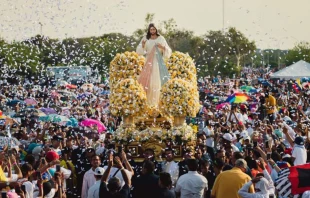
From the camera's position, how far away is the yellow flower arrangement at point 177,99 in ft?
74.5

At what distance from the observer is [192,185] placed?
15039 mm

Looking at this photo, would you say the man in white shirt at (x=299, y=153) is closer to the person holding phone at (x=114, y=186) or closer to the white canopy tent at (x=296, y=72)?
the person holding phone at (x=114, y=186)

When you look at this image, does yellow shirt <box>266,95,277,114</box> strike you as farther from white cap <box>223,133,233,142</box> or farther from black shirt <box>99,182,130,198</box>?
black shirt <box>99,182,130,198</box>

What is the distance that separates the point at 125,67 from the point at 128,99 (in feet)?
5.73

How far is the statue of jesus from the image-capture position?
23781 mm

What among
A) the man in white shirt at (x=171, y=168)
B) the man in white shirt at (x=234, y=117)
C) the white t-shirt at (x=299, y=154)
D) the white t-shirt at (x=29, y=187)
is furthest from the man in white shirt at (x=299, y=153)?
the man in white shirt at (x=234, y=117)

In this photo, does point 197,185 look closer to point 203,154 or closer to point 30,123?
point 203,154

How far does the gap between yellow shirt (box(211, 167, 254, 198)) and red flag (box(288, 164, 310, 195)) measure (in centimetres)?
99

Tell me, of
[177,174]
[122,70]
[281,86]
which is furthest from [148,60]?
[281,86]

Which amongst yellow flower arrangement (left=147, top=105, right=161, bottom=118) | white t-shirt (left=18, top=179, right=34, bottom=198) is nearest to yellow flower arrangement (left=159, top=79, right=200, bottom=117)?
yellow flower arrangement (left=147, top=105, right=161, bottom=118)

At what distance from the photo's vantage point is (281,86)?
42.8m

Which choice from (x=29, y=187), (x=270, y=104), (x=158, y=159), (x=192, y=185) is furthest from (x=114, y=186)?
(x=270, y=104)

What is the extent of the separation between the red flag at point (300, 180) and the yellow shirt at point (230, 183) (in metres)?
0.99

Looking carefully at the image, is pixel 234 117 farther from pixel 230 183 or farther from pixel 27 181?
pixel 27 181
